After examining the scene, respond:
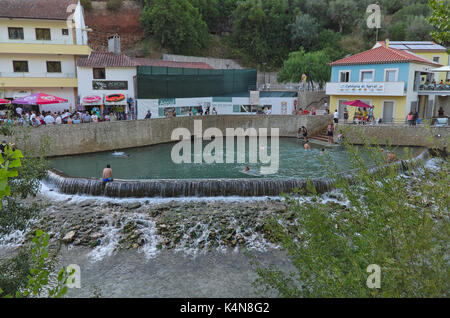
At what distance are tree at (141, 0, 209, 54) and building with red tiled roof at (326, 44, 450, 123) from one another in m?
28.3

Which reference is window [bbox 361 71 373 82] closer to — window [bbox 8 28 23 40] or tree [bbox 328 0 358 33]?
window [bbox 8 28 23 40]

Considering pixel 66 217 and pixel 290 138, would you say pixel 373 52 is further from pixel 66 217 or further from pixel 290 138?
pixel 66 217

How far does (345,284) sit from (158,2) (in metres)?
58.1

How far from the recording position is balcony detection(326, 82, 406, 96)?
32.2m

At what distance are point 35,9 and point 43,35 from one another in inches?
91.6

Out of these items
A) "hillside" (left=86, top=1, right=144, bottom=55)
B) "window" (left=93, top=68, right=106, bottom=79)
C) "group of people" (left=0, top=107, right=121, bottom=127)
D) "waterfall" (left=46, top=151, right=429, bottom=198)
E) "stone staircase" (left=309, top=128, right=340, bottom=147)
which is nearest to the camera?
"waterfall" (left=46, top=151, right=429, bottom=198)

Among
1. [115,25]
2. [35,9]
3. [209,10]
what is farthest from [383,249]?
[209,10]

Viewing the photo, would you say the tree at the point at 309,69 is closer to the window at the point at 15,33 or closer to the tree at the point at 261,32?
the tree at the point at 261,32

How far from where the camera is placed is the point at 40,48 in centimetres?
3309

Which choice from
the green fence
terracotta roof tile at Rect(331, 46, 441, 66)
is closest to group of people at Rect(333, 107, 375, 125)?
terracotta roof tile at Rect(331, 46, 441, 66)

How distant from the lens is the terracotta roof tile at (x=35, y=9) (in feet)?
107

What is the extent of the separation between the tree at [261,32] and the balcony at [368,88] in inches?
1187

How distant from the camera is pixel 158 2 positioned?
184ft
